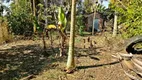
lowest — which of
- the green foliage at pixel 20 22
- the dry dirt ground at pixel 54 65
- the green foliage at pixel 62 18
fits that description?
the dry dirt ground at pixel 54 65

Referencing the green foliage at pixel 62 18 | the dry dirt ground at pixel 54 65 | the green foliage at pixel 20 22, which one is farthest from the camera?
the green foliage at pixel 20 22

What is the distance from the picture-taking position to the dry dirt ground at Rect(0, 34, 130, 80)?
9773 mm

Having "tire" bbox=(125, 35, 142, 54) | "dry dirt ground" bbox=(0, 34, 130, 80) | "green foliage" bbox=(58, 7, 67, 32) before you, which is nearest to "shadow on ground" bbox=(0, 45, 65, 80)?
"dry dirt ground" bbox=(0, 34, 130, 80)

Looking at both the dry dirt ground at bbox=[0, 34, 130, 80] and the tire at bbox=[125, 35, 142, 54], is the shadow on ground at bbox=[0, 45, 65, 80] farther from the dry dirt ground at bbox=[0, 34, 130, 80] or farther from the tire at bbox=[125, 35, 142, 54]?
the tire at bbox=[125, 35, 142, 54]

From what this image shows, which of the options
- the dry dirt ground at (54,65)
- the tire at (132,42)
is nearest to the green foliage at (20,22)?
the dry dirt ground at (54,65)

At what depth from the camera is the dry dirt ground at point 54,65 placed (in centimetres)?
977

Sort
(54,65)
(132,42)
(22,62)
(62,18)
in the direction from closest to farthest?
(132,42), (54,65), (62,18), (22,62)

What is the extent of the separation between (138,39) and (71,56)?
6891 mm

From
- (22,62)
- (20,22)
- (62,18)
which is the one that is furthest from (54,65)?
(20,22)

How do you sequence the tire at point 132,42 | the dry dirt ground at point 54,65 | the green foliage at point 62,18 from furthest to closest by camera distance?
the green foliage at point 62,18
the dry dirt ground at point 54,65
the tire at point 132,42

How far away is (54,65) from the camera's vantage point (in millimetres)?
10938

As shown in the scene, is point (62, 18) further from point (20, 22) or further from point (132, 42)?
point (20, 22)

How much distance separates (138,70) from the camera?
296 centimetres

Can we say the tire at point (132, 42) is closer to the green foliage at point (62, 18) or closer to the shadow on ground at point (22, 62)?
the shadow on ground at point (22, 62)
